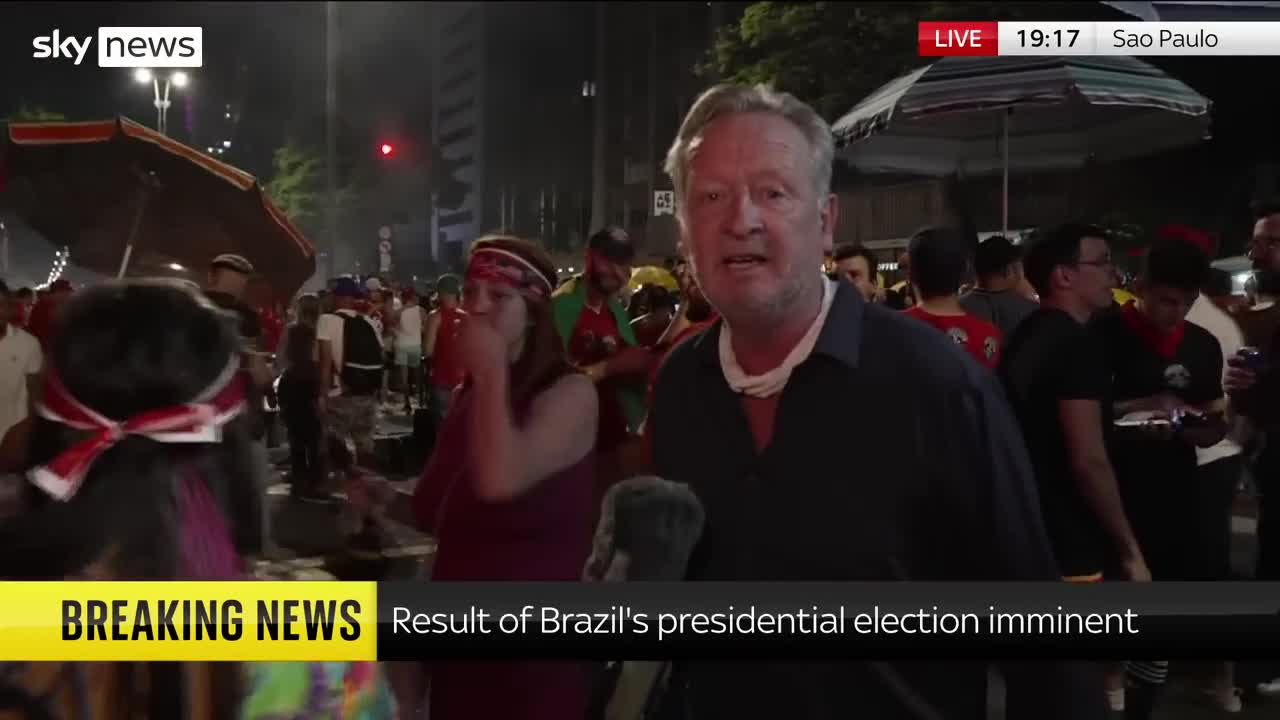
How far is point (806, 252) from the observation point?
1.85 metres

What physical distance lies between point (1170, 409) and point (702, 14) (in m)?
3.70

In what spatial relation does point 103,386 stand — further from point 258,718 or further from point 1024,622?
point 1024,622

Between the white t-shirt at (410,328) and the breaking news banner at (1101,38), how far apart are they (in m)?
2.54

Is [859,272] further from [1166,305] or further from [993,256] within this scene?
[1166,305]

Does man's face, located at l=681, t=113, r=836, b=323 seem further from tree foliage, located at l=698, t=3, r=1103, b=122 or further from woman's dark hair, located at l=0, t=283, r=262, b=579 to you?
tree foliage, located at l=698, t=3, r=1103, b=122

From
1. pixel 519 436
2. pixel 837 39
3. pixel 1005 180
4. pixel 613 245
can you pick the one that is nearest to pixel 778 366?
pixel 519 436

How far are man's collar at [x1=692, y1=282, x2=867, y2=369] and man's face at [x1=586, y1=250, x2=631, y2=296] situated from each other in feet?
5.20

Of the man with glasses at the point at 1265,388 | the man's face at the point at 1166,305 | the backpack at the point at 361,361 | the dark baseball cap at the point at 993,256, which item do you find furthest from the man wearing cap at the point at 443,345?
the man with glasses at the point at 1265,388

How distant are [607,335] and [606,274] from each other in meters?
0.27

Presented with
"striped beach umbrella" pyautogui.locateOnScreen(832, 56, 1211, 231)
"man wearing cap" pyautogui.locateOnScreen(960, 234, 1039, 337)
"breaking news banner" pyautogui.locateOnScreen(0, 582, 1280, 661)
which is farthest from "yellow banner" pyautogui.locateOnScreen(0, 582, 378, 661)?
"man wearing cap" pyautogui.locateOnScreen(960, 234, 1039, 337)

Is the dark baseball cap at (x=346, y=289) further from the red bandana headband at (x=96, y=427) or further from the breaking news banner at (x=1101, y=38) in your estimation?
the red bandana headband at (x=96, y=427)

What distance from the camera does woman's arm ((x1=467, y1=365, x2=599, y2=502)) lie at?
227cm

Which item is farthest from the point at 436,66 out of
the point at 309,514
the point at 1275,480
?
the point at 1275,480

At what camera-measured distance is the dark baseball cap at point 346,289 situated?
4.82 meters
